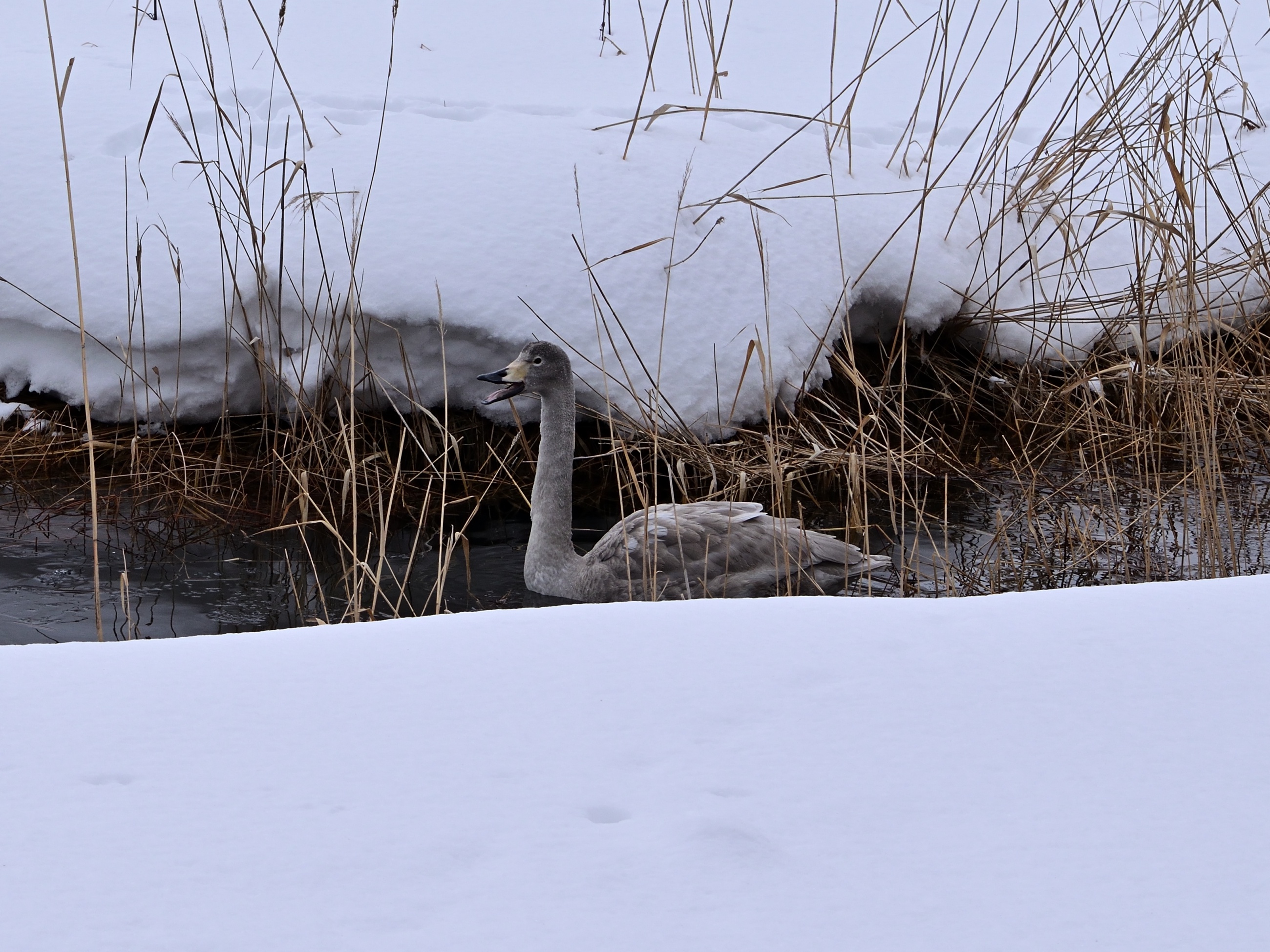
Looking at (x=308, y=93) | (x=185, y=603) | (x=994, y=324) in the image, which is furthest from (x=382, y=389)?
(x=994, y=324)

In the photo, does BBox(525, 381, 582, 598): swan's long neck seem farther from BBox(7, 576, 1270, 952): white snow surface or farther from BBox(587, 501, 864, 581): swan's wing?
BBox(7, 576, 1270, 952): white snow surface

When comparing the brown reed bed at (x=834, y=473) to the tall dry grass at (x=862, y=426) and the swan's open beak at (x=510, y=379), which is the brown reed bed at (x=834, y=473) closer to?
the tall dry grass at (x=862, y=426)

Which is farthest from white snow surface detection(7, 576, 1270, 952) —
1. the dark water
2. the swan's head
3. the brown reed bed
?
the swan's head

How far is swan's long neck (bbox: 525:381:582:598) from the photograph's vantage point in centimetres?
418

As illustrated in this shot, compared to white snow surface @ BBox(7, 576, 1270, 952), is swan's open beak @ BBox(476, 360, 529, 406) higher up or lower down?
higher up

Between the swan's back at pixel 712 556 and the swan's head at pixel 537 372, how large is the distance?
0.57m

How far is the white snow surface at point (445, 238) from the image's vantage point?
15.1 ft

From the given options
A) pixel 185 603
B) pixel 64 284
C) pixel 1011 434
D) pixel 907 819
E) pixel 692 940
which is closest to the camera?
pixel 692 940

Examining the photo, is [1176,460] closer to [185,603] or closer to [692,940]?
[185,603]

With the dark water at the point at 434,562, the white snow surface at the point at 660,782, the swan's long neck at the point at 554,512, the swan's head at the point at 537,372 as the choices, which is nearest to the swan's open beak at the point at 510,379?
the swan's head at the point at 537,372

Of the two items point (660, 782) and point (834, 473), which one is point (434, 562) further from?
point (660, 782)

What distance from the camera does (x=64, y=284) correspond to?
185 inches

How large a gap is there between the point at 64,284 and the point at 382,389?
1325 mm

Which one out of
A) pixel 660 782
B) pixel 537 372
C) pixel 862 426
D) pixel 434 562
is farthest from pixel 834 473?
pixel 660 782
